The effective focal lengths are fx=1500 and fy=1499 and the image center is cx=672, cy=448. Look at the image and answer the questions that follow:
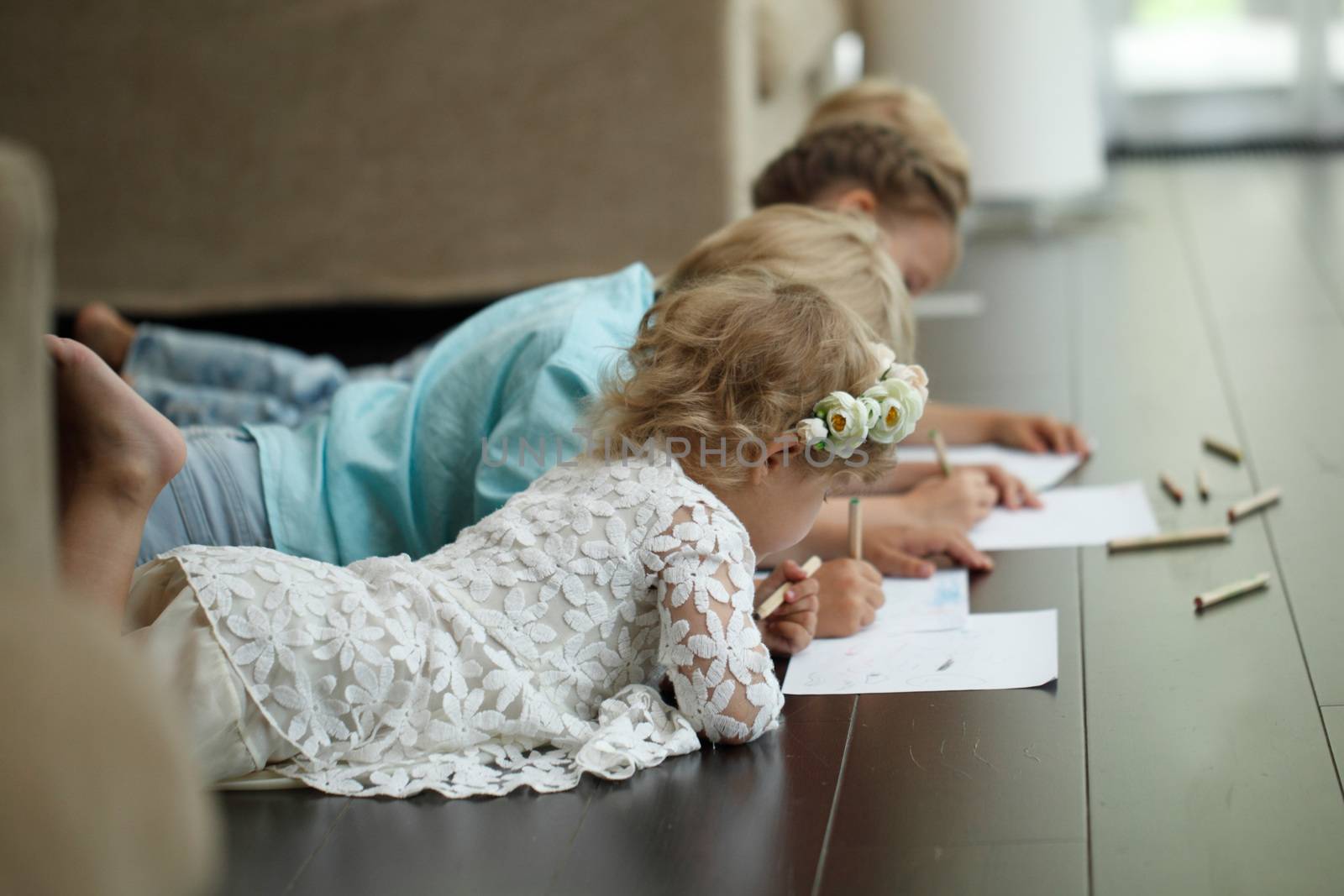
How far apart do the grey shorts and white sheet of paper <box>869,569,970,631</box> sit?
0.56m

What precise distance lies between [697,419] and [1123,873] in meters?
0.44

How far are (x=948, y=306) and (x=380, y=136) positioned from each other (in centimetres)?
104

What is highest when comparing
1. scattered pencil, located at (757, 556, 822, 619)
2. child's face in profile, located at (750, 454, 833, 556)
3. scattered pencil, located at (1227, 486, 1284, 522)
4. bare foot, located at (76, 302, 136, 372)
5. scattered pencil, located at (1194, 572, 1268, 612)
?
child's face in profile, located at (750, 454, 833, 556)

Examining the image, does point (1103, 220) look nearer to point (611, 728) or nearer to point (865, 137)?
point (865, 137)

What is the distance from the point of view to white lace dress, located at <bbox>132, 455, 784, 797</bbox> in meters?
1.08

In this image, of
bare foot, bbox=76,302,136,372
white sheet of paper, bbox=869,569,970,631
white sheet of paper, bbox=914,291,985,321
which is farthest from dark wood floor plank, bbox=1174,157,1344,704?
bare foot, bbox=76,302,136,372

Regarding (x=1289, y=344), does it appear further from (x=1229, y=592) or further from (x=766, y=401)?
(x=766, y=401)

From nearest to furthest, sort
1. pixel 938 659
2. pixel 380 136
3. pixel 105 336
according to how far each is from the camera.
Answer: pixel 938 659
pixel 105 336
pixel 380 136

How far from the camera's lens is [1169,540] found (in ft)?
4.84

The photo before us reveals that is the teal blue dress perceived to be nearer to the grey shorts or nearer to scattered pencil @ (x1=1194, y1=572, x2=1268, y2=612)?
the grey shorts

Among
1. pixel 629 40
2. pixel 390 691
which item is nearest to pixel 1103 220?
pixel 629 40

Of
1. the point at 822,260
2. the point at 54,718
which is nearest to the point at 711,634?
the point at 822,260

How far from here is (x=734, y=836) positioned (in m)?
0.99

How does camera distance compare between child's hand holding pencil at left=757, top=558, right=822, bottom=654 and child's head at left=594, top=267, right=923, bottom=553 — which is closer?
child's head at left=594, top=267, right=923, bottom=553
